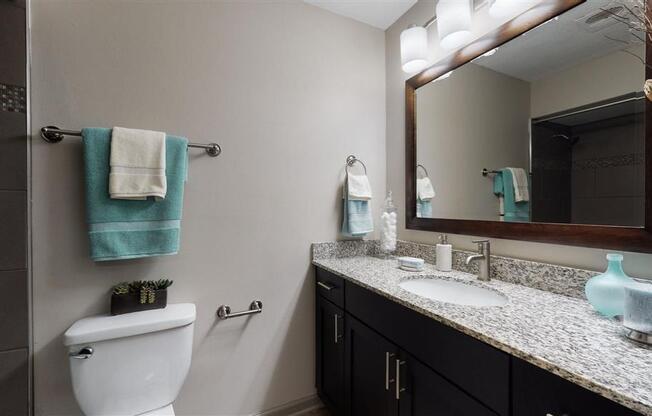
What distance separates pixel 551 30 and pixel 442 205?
813mm

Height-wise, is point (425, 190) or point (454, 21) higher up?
point (454, 21)

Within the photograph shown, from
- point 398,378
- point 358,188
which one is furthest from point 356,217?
point 398,378

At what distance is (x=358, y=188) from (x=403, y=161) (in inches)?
13.6

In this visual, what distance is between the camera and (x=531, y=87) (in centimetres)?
110

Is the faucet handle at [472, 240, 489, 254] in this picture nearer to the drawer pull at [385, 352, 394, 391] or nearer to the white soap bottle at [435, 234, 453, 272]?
the white soap bottle at [435, 234, 453, 272]

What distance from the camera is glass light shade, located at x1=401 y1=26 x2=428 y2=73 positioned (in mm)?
1455

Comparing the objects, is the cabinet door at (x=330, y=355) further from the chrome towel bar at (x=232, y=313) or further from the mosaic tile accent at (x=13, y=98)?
the mosaic tile accent at (x=13, y=98)

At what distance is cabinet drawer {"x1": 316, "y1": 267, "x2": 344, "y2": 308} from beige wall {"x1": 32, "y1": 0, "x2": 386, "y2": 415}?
0.27 feet

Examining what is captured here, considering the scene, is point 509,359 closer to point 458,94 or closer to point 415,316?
point 415,316

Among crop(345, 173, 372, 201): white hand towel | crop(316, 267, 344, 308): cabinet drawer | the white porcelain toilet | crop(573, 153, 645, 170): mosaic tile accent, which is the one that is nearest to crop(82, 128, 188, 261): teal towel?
the white porcelain toilet

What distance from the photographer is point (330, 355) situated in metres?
1.43

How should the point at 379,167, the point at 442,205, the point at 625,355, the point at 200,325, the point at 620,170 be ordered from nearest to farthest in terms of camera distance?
the point at 625,355 → the point at 620,170 → the point at 200,325 → the point at 442,205 → the point at 379,167

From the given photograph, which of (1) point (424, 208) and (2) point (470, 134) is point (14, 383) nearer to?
(1) point (424, 208)

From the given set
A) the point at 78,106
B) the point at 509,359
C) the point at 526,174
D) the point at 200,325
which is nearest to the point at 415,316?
the point at 509,359
